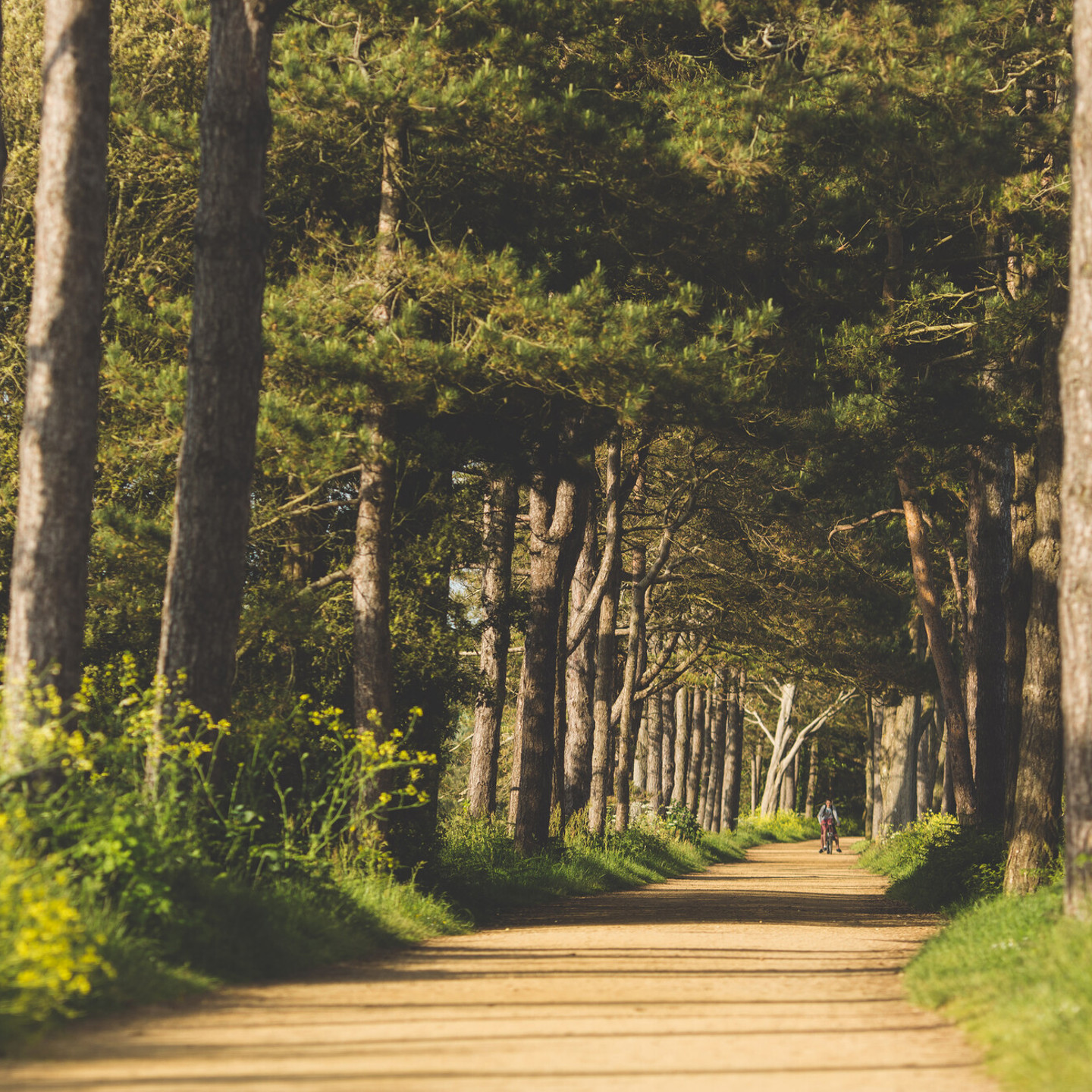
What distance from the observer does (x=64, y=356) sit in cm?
870

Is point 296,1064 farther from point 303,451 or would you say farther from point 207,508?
point 303,451

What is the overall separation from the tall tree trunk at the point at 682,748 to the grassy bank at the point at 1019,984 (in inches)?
1147

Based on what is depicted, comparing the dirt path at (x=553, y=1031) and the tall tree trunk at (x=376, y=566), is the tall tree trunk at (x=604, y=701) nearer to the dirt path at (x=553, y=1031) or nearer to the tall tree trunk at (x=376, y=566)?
the tall tree trunk at (x=376, y=566)

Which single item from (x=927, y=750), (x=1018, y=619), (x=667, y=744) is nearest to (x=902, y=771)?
(x=927, y=750)

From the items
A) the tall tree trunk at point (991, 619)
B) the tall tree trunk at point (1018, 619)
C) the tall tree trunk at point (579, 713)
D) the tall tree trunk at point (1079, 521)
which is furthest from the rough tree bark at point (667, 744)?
the tall tree trunk at point (1079, 521)

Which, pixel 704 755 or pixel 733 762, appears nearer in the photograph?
pixel 733 762

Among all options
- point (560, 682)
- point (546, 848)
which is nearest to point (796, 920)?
point (546, 848)

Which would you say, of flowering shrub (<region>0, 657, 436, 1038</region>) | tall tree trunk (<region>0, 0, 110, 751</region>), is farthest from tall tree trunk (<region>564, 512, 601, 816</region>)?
tall tree trunk (<region>0, 0, 110, 751</region>)

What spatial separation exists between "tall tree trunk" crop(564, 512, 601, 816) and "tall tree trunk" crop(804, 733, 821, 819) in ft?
150

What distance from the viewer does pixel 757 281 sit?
611 inches

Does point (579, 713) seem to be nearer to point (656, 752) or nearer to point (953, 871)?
point (953, 871)

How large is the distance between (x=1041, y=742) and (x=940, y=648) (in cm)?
855

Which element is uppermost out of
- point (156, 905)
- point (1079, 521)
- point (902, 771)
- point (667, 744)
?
point (1079, 521)

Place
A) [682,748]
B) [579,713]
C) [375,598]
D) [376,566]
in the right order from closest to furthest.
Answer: [375,598]
[376,566]
[579,713]
[682,748]
